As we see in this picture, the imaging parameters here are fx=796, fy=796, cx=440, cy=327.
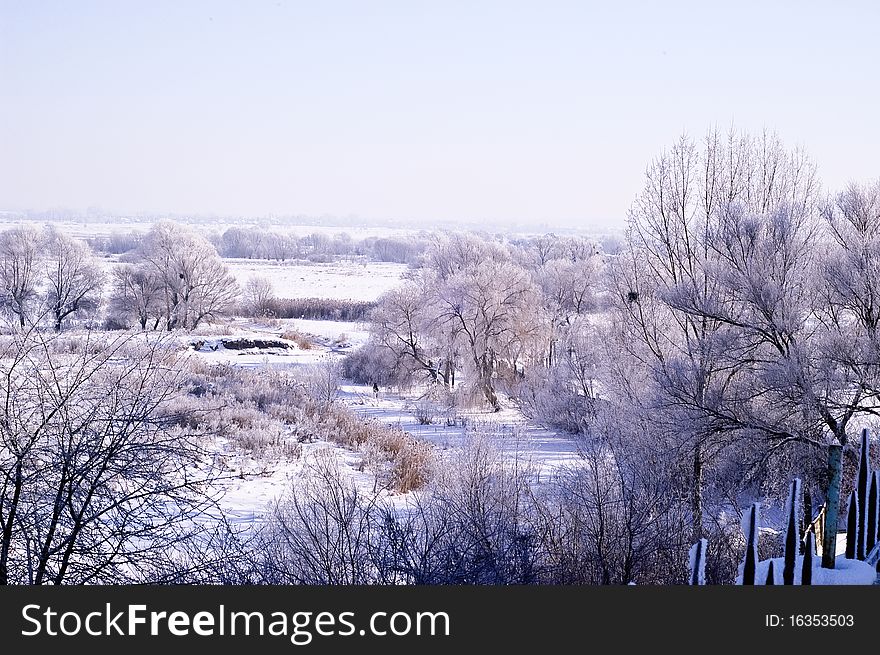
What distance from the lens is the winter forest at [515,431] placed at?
6.82m

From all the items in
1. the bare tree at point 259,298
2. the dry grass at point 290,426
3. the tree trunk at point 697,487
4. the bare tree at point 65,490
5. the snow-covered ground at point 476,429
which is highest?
the bare tree at point 65,490

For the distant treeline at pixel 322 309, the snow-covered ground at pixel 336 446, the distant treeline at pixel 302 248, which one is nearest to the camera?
the snow-covered ground at pixel 336 446

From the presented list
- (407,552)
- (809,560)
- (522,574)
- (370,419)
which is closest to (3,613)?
(809,560)

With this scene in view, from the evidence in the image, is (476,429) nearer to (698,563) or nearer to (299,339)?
Result: (698,563)

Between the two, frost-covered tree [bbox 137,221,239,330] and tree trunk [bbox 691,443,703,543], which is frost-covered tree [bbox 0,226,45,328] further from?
tree trunk [bbox 691,443,703,543]

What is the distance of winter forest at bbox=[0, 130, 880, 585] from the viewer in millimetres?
6824

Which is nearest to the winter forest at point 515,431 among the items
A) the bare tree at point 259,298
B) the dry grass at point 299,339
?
the dry grass at point 299,339

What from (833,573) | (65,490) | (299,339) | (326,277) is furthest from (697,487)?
(326,277)

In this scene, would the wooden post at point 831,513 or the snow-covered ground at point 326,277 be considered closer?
the wooden post at point 831,513

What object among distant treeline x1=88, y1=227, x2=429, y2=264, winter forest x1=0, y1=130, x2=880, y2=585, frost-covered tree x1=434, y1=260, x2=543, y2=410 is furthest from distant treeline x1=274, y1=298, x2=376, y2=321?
distant treeline x1=88, y1=227, x2=429, y2=264

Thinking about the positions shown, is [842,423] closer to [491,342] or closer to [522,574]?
[522,574]

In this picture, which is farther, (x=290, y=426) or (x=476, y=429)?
(x=290, y=426)

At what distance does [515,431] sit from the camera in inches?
1030

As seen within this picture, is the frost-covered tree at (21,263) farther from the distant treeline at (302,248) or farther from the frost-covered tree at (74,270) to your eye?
the distant treeline at (302,248)
